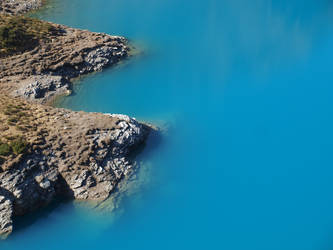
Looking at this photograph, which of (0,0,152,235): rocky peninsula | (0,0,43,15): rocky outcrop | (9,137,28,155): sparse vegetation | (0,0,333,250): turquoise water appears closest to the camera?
(0,0,333,250): turquoise water

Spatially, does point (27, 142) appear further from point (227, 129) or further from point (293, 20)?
point (293, 20)

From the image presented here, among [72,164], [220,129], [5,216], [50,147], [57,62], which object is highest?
[57,62]

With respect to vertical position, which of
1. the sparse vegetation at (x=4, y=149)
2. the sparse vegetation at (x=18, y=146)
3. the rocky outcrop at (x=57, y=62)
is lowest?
the sparse vegetation at (x=4, y=149)

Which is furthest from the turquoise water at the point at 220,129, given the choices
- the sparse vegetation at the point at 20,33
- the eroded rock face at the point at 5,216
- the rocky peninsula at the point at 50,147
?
the sparse vegetation at the point at 20,33

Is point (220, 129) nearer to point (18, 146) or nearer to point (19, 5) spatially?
point (18, 146)

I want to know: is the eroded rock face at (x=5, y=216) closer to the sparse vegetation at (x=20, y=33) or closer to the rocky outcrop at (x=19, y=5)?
the sparse vegetation at (x=20, y=33)

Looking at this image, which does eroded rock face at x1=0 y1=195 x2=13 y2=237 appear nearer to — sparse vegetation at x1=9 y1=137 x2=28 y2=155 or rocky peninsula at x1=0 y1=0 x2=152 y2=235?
rocky peninsula at x1=0 y1=0 x2=152 y2=235

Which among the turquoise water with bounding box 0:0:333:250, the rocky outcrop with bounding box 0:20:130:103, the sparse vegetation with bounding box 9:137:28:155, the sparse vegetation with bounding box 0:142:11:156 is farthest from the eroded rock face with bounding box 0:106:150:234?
the rocky outcrop with bounding box 0:20:130:103

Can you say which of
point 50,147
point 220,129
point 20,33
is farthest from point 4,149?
point 20,33

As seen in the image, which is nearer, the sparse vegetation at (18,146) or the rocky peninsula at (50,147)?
the rocky peninsula at (50,147)
